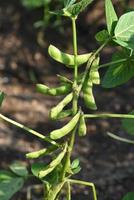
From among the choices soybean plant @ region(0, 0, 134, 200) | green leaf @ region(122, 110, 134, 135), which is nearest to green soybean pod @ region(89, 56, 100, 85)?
soybean plant @ region(0, 0, 134, 200)

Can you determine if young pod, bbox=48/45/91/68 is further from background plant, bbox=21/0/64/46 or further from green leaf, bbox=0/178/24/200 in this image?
background plant, bbox=21/0/64/46

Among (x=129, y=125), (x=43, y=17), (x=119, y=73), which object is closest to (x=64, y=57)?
(x=119, y=73)

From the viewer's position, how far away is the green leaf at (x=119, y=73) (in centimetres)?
109

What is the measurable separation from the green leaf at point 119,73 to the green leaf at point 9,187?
0.98ft

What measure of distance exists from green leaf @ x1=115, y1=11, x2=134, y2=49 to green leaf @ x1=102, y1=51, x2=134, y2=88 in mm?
93

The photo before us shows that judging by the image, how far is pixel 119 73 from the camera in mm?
1104

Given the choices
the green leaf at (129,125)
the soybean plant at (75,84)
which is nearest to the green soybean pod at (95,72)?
the soybean plant at (75,84)

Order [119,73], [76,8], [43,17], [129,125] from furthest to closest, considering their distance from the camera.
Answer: [43,17] < [129,125] < [119,73] < [76,8]

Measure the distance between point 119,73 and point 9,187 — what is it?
0.34 m

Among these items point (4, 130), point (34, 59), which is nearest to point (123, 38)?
point (4, 130)

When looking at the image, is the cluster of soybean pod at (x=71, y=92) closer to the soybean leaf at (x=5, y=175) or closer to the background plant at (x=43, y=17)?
the soybean leaf at (x=5, y=175)

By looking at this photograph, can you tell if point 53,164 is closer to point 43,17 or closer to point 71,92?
point 71,92

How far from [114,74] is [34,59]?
1771 millimetres

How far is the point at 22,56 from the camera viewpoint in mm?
2852
